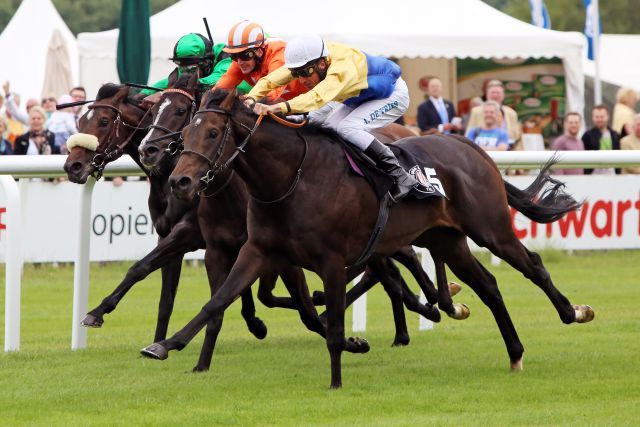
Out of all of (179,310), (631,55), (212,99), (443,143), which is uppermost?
(212,99)

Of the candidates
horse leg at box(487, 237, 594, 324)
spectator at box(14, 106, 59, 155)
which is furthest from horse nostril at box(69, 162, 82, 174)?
spectator at box(14, 106, 59, 155)

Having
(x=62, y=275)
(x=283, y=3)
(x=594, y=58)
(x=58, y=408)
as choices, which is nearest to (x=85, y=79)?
(x=283, y=3)

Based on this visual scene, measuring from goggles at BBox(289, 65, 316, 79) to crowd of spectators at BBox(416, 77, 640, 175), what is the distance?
21.3 ft

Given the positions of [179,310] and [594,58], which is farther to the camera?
[594,58]

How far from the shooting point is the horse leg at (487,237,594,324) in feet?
25.1

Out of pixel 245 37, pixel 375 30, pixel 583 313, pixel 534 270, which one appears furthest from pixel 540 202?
pixel 375 30

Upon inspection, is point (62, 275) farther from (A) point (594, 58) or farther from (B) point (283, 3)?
(A) point (594, 58)

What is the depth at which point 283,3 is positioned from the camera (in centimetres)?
1714

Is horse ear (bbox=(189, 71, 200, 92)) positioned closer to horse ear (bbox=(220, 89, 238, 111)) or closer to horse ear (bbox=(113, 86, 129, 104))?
horse ear (bbox=(113, 86, 129, 104))

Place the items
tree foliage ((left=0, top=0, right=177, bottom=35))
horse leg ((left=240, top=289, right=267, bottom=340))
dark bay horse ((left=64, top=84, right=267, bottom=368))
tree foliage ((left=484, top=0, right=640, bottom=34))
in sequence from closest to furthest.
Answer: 1. dark bay horse ((left=64, top=84, right=267, bottom=368))
2. horse leg ((left=240, top=289, right=267, bottom=340))
3. tree foliage ((left=484, top=0, right=640, bottom=34))
4. tree foliage ((left=0, top=0, right=177, bottom=35))

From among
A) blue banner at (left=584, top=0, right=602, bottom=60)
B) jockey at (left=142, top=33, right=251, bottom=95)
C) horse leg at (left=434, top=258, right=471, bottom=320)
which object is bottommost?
blue banner at (left=584, top=0, right=602, bottom=60)

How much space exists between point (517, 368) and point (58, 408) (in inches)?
98.2

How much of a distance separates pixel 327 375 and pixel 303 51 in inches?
67.2

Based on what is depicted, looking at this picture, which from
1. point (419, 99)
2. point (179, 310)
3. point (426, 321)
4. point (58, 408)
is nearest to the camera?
point (58, 408)
